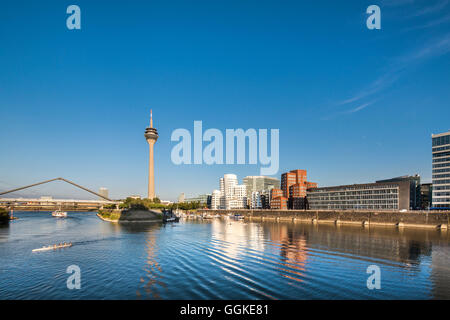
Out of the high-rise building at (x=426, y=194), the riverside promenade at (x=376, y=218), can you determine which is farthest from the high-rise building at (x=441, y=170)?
the high-rise building at (x=426, y=194)

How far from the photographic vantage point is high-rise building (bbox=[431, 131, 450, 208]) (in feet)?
410

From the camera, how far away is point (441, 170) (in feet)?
418

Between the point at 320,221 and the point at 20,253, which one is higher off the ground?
the point at 20,253

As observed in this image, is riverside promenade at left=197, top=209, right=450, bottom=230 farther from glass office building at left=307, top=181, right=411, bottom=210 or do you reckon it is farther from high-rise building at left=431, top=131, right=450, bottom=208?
high-rise building at left=431, top=131, right=450, bottom=208

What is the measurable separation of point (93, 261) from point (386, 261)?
47206mm

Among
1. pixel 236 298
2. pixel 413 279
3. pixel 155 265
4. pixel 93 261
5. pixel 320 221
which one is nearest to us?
pixel 236 298

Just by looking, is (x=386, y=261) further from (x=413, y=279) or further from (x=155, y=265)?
Answer: (x=155, y=265)

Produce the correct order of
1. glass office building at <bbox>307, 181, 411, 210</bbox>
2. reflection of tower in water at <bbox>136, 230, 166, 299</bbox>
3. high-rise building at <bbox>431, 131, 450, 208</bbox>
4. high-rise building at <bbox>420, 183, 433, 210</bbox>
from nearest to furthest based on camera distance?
1. reflection of tower in water at <bbox>136, 230, 166, 299</bbox>
2. high-rise building at <bbox>431, 131, 450, 208</bbox>
3. glass office building at <bbox>307, 181, 411, 210</bbox>
4. high-rise building at <bbox>420, 183, 433, 210</bbox>

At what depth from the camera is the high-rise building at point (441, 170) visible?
410 ft

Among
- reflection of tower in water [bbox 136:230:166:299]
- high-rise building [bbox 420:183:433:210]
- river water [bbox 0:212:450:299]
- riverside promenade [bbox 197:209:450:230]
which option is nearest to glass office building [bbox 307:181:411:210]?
riverside promenade [bbox 197:209:450:230]

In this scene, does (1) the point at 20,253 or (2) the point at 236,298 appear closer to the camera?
(2) the point at 236,298

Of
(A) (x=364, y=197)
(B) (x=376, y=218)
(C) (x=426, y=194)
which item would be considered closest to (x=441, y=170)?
(A) (x=364, y=197)

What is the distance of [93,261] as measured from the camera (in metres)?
41.3
